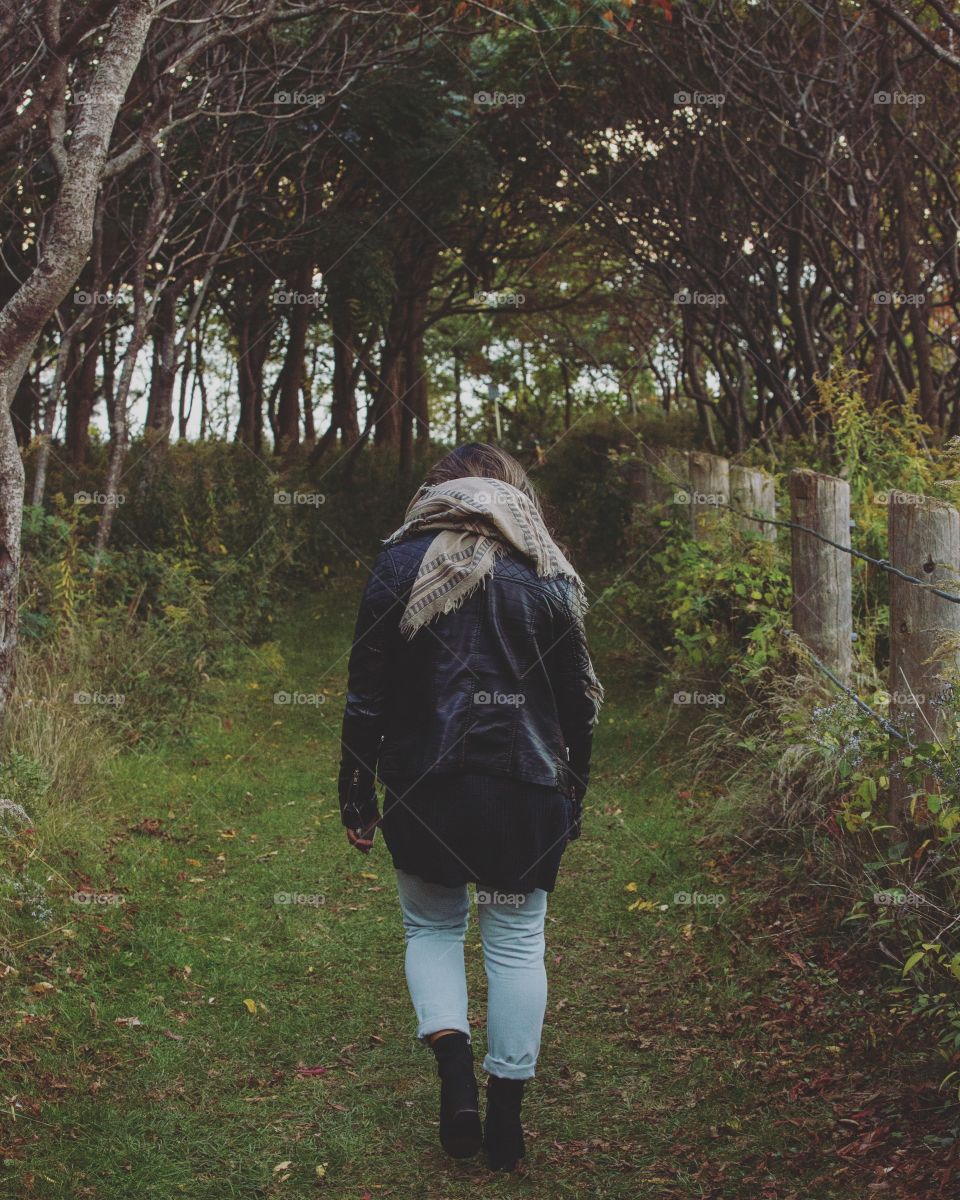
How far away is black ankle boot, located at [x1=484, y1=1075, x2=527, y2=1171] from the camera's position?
11.2 ft

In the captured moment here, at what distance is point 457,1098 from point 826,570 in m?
3.56

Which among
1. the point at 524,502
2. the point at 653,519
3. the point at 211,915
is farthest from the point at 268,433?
the point at 524,502

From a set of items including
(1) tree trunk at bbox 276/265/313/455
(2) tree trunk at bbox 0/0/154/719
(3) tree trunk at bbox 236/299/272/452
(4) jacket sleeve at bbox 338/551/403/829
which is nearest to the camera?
(4) jacket sleeve at bbox 338/551/403/829

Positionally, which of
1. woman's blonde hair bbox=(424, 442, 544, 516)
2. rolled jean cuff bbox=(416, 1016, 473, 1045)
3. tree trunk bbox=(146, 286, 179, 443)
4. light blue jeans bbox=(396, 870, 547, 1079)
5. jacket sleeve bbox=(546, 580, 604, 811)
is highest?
tree trunk bbox=(146, 286, 179, 443)

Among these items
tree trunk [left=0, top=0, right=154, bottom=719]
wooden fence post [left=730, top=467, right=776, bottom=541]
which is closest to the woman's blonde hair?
tree trunk [left=0, top=0, right=154, bottom=719]

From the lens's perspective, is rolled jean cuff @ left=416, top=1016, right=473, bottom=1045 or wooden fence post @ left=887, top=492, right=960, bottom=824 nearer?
rolled jean cuff @ left=416, top=1016, right=473, bottom=1045

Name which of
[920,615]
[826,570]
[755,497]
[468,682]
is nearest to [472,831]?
[468,682]

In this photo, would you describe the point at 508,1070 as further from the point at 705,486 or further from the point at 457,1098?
the point at 705,486

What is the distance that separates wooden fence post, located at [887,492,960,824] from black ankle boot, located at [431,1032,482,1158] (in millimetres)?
1796

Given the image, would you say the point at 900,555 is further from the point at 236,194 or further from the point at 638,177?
the point at 638,177

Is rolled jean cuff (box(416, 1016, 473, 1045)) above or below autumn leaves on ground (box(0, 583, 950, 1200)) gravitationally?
above

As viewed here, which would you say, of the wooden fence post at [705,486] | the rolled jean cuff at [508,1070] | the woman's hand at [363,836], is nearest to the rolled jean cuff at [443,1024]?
the rolled jean cuff at [508,1070]

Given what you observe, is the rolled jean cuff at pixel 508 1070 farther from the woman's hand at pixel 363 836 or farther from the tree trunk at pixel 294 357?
the tree trunk at pixel 294 357

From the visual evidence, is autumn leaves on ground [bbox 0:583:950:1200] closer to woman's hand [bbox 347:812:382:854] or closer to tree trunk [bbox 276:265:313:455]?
woman's hand [bbox 347:812:382:854]
